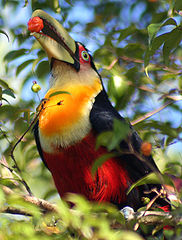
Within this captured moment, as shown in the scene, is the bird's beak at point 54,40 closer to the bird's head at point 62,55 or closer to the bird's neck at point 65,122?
the bird's head at point 62,55

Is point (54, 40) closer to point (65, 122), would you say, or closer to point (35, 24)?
point (35, 24)

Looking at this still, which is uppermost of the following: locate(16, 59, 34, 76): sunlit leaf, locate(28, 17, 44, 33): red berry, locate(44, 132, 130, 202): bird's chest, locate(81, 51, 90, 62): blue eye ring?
locate(28, 17, 44, 33): red berry

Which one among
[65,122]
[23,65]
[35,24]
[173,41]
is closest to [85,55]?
[23,65]

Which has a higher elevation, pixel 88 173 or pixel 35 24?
pixel 35 24

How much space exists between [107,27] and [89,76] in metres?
1.60

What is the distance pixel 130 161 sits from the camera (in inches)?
131

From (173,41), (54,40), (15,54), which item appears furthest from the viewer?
(15,54)

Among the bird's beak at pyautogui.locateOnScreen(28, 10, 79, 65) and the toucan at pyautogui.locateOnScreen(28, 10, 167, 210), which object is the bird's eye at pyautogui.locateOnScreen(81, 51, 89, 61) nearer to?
the bird's beak at pyautogui.locateOnScreen(28, 10, 79, 65)

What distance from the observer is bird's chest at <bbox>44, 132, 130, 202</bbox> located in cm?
317

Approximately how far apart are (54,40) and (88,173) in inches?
46.7

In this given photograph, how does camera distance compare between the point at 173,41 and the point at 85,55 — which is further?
the point at 85,55

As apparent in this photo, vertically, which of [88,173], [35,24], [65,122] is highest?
[35,24]

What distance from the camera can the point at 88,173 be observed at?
10.5ft

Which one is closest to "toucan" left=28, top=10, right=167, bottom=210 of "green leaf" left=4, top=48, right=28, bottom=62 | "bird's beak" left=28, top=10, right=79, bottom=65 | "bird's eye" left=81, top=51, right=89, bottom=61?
"bird's beak" left=28, top=10, right=79, bottom=65
